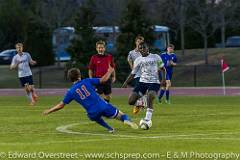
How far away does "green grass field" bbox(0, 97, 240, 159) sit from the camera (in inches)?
510

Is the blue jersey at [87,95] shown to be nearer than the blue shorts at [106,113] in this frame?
Yes

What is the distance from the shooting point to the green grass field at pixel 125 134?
42.5 ft

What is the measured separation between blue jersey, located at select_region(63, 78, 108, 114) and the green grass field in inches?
22.4

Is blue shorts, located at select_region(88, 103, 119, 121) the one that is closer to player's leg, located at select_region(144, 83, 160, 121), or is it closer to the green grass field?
the green grass field

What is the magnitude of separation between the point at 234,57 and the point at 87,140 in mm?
45672

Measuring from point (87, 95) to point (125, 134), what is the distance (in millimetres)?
1108

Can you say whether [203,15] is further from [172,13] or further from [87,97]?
[87,97]

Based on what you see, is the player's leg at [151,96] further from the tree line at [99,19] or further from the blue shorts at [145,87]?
the tree line at [99,19]

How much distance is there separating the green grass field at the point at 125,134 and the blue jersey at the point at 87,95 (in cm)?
57

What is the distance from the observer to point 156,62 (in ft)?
59.7

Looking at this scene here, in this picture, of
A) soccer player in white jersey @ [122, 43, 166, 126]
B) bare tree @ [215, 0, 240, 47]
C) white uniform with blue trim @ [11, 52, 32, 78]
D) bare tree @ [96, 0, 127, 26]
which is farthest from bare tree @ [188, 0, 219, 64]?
soccer player in white jersey @ [122, 43, 166, 126]

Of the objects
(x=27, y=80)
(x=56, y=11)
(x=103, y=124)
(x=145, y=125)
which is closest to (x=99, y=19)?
(x=56, y=11)

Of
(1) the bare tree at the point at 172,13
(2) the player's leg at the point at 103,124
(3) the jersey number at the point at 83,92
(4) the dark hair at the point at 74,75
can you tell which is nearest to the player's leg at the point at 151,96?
(2) the player's leg at the point at 103,124

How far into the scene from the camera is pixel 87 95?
15328mm
